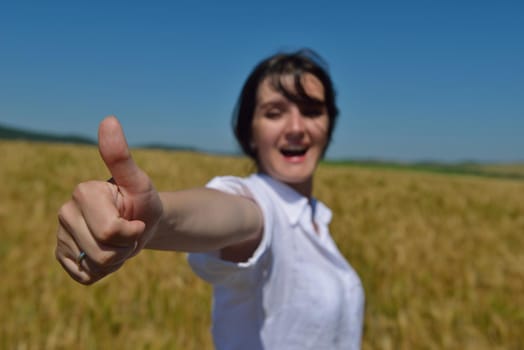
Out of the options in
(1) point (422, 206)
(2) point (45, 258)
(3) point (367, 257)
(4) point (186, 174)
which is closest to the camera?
(2) point (45, 258)

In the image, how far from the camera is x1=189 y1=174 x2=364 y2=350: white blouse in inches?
45.6

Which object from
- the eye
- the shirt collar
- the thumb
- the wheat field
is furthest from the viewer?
the wheat field

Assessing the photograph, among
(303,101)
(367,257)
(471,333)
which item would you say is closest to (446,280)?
(367,257)

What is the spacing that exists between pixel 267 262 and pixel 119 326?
1.24 metres

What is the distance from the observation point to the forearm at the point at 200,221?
2.53 ft

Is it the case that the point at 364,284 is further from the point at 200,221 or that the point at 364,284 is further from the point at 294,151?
the point at 200,221

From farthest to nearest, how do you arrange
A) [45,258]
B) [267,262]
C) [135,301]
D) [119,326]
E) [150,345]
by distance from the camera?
1. [45,258]
2. [135,301]
3. [119,326]
4. [150,345]
5. [267,262]

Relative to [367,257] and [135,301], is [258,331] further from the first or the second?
[367,257]

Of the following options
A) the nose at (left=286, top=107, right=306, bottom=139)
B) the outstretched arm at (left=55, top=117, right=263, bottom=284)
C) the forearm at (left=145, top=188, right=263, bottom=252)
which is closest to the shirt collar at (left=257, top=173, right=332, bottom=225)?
the nose at (left=286, top=107, right=306, bottom=139)

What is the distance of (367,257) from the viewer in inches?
124

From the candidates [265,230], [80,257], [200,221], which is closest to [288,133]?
[265,230]

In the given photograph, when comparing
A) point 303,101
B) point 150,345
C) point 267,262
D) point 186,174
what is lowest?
point 186,174

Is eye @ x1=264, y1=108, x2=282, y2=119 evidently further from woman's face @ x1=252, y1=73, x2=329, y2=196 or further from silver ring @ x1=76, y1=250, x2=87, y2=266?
Result: silver ring @ x1=76, y1=250, x2=87, y2=266

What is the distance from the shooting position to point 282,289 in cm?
124
